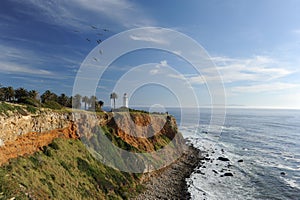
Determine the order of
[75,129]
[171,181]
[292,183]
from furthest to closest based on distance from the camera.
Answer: [292,183]
[171,181]
[75,129]

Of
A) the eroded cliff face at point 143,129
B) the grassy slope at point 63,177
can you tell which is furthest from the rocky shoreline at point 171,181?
the eroded cliff face at point 143,129

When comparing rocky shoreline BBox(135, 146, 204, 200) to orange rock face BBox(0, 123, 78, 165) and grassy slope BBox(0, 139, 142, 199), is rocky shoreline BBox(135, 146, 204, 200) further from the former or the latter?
orange rock face BBox(0, 123, 78, 165)

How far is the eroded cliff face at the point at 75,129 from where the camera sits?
2391 centimetres

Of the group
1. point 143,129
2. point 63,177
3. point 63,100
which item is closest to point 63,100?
point 63,100

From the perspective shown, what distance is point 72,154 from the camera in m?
32.7

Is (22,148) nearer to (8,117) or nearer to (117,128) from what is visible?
(8,117)

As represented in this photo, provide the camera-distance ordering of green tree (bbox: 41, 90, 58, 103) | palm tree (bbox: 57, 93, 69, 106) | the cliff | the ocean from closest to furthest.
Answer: the cliff → the ocean → green tree (bbox: 41, 90, 58, 103) → palm tree (bbox: 57, 93, 69, 106)

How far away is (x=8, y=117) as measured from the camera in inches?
935

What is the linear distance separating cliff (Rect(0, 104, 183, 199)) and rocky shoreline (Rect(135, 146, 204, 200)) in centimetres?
191

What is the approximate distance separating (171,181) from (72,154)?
21.0 m

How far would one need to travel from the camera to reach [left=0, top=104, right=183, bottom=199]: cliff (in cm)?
2247

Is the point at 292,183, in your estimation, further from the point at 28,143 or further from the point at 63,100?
the point at 63,100

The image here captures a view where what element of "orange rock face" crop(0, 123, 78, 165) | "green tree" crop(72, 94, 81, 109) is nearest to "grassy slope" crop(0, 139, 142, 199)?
"orange rock face" crop(0, 123, 78, 165)

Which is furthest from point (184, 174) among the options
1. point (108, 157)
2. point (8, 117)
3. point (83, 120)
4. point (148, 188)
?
point (8, 117)
